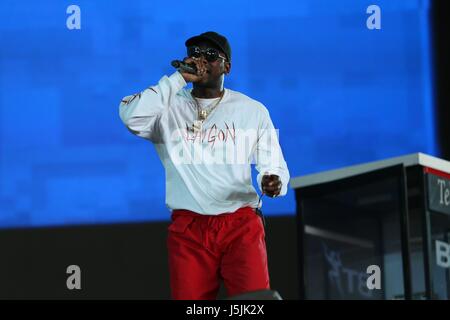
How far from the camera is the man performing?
297 centimetres

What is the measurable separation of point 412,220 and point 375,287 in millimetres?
416

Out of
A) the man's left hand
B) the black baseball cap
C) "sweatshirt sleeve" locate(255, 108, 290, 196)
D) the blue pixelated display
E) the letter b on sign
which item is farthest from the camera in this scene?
the blue pixelated display

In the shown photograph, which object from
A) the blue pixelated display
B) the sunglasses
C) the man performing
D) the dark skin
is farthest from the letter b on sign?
the sunglasses

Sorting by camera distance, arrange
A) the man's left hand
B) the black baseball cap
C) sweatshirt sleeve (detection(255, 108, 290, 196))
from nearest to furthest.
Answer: the man's left hand < sweatshirt sleeve (detection(255, 108, 290, 196)) < the black baseball cap

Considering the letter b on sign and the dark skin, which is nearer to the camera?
the dark skin

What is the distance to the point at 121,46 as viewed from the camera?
5.18 metres

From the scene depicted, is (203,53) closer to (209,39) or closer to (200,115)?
(209,39)

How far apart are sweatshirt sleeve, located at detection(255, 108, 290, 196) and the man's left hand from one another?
1.6 inches

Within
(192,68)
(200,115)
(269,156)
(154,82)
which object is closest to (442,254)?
(154,82)

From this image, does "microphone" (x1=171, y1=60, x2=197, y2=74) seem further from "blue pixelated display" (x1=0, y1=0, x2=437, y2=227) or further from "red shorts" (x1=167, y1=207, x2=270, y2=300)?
"blue pixelated display" (x1=0, y1=0, x2=437, y2=227)

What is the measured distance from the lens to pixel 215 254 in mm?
3002

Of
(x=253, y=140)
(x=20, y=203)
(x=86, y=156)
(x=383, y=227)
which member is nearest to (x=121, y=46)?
(x=86, y=156)

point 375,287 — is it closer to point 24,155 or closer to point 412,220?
point 412,220

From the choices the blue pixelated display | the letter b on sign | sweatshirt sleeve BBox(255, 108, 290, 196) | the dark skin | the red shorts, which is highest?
the blue pixelated display
